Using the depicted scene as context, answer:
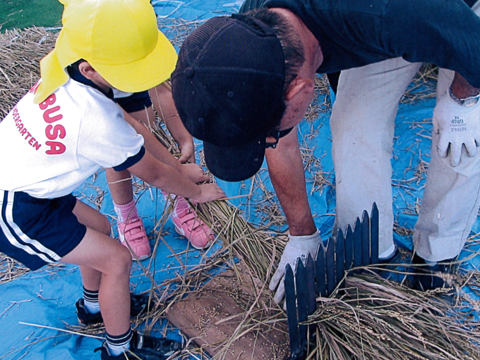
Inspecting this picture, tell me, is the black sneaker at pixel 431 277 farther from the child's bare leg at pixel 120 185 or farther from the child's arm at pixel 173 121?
the child's bare leg at pixel 120 185

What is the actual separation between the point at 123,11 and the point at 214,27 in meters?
0.36

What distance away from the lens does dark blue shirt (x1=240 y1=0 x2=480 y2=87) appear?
1.10 m

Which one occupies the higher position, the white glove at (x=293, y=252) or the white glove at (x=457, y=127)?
the white glove at (x=457, y=127)

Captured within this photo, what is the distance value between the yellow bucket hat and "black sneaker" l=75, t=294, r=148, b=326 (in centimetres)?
82

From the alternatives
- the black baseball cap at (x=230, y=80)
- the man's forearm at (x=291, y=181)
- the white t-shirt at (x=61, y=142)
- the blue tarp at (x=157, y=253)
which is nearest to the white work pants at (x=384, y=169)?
the man's forearm at (x=291, y=181)

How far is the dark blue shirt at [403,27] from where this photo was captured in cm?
110

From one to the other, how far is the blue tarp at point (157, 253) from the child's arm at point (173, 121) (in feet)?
0.91

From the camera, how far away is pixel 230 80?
102 cm

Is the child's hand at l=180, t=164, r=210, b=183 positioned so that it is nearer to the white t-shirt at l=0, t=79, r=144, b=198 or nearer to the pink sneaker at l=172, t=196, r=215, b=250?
the pink sneaker at l=172, t=196, r=215, b=250

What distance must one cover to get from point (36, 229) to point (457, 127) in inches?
52.7

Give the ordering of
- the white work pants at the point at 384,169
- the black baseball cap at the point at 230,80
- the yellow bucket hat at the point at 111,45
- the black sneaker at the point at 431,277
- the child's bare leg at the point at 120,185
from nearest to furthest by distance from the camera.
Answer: the black baseball cap at the point at 230,80 < the yellow bucket hat at the point at 111,45 < the white work pants at the point at 384,169 < the black sneaker at the point at 431,277 < the child's bare leg at the point at 120,185

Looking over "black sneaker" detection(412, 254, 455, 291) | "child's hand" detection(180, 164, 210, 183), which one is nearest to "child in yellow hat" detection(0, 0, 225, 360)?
"child's hand" detection(180, 164, 210, 183)

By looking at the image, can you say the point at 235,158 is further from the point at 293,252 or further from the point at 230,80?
the point at 293,252

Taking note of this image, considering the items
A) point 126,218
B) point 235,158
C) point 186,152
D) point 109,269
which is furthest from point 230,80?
point 126,218
